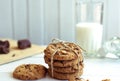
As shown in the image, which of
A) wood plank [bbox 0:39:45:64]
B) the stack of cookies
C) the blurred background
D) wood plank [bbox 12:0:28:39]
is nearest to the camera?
the stack of cookies

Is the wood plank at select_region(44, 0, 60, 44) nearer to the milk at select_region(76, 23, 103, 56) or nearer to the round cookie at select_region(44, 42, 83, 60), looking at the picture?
the milk at select_region(76, 23, 103, 56)

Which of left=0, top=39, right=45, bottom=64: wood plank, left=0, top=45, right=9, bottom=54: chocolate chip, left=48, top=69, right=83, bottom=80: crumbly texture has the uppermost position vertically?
left=0, top=45, right=9, bottom=54: chocolate chip

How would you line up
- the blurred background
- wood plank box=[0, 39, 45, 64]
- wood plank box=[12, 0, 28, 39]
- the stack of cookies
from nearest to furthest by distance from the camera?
the stack of cookies → wood plank box=[0, 39, 45, 64] → the blurred background → wood plank box=[12, 0, 28, 39]

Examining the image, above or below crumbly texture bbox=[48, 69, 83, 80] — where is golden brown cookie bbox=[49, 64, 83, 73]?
above

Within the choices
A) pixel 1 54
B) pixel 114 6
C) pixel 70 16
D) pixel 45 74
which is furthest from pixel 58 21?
pixel 45 74

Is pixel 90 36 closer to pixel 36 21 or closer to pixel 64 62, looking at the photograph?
pixel 64 62

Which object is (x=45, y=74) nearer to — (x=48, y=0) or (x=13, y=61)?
(x=13, y=61)

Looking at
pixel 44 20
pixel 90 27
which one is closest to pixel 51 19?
pixel 44 20

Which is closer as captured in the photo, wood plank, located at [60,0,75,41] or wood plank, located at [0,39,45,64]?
wood plank, located at [0,39,45,64]

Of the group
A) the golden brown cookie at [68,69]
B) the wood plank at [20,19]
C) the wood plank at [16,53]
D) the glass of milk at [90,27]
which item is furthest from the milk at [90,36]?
the wood plank at [20,19]

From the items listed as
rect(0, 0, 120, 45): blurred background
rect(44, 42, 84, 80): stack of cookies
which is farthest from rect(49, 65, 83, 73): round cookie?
rect(0, 0, 120, 45): blurred background
